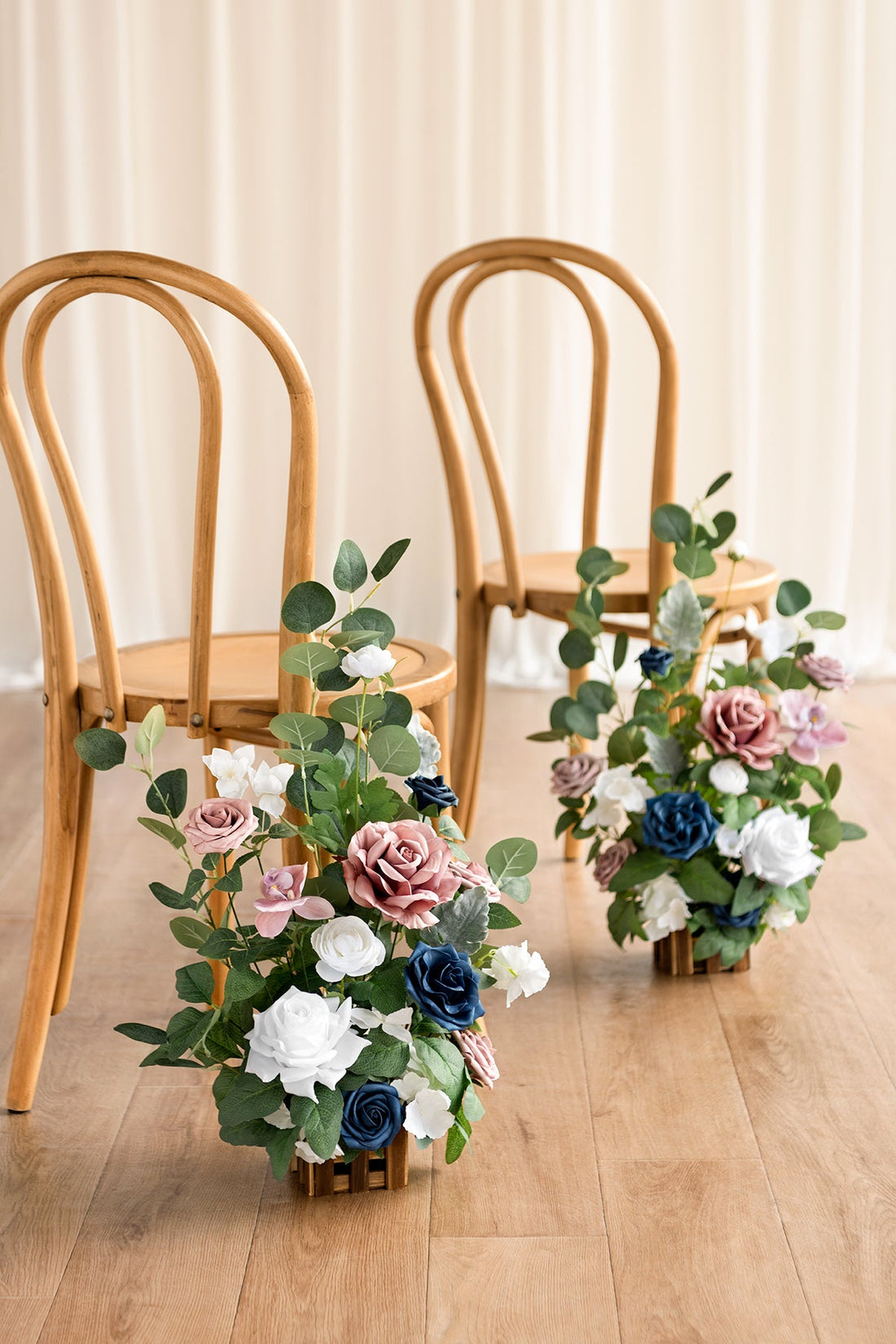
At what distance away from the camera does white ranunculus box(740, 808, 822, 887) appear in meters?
1.47

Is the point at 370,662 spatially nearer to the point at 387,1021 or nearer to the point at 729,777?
the point at 387,1021

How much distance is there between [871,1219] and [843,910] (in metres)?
0.70

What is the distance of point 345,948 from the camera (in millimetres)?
1095

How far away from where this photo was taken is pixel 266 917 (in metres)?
1.09

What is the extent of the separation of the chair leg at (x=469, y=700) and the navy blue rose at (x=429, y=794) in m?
0.66

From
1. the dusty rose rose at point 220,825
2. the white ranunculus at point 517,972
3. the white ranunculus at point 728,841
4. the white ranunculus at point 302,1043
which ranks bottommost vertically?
the white ranunculus at point 302,1043

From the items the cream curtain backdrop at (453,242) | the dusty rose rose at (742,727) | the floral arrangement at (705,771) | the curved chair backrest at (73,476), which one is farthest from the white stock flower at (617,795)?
the cream curtain backdrop at (453,242)

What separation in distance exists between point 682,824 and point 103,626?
642 millimetres

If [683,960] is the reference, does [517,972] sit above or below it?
above

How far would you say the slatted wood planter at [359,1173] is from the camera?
1.18 m

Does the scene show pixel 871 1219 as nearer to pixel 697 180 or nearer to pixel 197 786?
pixel 197 786

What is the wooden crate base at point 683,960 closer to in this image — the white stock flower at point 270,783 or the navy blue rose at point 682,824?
the navy blue rose at point 682,824

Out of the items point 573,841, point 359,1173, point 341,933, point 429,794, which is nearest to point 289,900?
point 341,933

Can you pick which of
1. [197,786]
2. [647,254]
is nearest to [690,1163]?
[197,786]
